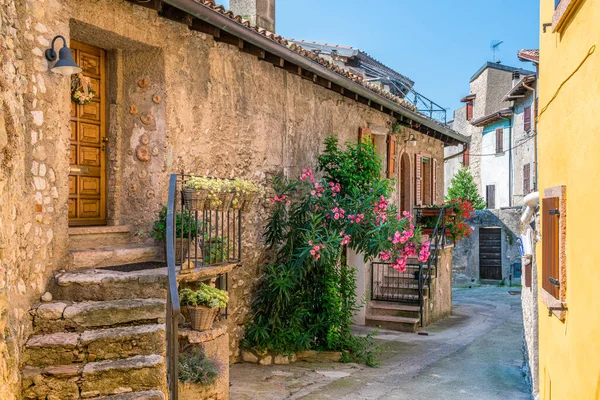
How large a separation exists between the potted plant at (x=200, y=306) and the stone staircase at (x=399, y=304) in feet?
20.9

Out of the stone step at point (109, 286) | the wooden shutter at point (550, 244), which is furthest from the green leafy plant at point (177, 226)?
the wooden shutter at point (550, 244)

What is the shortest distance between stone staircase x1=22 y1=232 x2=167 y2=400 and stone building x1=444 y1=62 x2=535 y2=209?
21.4 metres

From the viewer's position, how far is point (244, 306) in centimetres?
787

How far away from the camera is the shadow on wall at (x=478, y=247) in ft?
72.6

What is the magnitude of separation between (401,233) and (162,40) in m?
4.07

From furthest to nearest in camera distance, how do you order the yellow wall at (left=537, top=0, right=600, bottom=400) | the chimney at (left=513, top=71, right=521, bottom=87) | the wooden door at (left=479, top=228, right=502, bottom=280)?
the chimney at (left=513, top=71, right=521, bottom=87), the wooden door at (left=479, top=228, right=502, bottom=280), the yellow wall at (left=537, top=0, right=600, bottom=400)

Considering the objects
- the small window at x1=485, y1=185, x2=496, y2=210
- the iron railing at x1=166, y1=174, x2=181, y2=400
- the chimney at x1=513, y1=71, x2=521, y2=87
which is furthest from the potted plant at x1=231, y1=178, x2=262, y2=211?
the chimney at x1=513, y1=71, x2=521, y2=87

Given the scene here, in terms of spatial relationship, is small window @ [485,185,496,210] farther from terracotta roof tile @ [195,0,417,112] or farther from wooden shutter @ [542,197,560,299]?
wooden shutter @ [542,197,560,299]

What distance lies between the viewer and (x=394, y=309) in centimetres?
1160

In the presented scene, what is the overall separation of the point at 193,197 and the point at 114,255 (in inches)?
38.8

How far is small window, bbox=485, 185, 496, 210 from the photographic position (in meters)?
27.8

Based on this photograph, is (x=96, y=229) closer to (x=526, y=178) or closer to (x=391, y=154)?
(x=391, y=154)

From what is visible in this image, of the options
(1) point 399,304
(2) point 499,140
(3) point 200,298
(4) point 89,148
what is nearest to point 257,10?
(4) point 89,148

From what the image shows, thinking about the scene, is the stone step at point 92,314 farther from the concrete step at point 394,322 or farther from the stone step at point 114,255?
the concrete step at point 394,322
